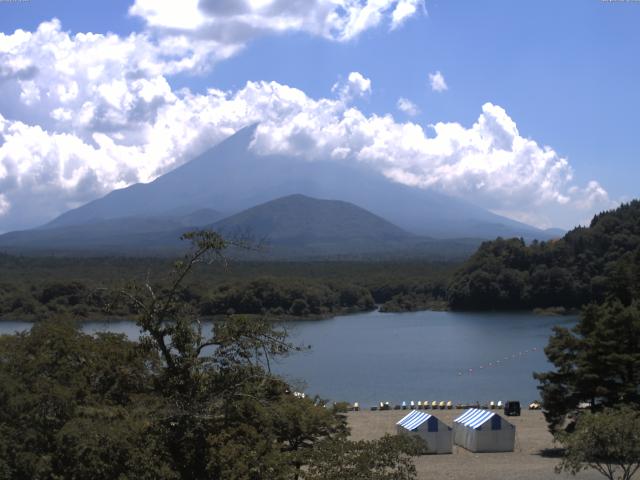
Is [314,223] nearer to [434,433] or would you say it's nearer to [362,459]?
[434,433]

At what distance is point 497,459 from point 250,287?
3572cm

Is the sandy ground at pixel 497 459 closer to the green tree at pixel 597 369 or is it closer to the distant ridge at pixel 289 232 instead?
the green tree at pixel 597 369

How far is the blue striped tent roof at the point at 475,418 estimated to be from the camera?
15.8 m

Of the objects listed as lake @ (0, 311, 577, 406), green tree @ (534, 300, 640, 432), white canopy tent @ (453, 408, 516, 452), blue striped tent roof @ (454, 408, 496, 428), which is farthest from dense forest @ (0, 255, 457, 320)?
green tree @ (534, 300, 640, 432)

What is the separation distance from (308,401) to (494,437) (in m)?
4.89

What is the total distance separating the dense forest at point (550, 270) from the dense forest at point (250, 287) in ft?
13.4

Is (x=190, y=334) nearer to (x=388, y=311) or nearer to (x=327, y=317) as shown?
(x=327, y=317)

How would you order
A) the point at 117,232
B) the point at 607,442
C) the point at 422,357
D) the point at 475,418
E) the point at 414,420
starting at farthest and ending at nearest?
the point at 117,232, the point at 422,357, the point at 414,420, the point at 475,418, the point at 607,442

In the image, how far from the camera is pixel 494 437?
15820 mm

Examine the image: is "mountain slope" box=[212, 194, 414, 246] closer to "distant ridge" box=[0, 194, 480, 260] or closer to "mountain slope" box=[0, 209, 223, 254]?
"distant ridge" box=[0, 194, 480, 260]

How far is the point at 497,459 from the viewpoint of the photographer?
15055mm

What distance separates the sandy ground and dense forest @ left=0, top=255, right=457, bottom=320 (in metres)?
20.2

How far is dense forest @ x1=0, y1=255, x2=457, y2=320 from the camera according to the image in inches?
1890

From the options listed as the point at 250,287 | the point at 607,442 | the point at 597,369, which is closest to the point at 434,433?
the point at 597,369
